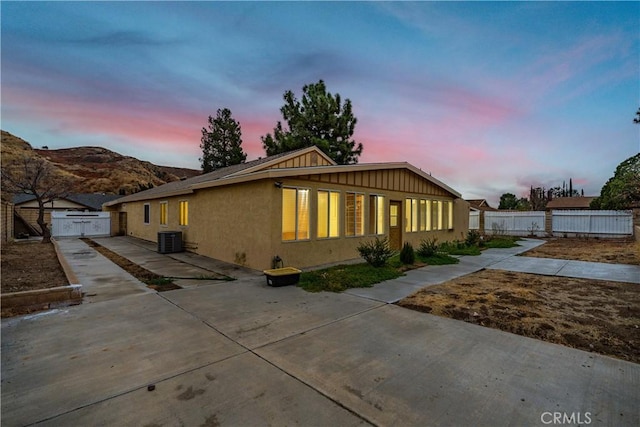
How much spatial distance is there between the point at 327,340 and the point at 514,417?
6.58ft

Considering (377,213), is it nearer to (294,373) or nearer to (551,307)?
(551,307)

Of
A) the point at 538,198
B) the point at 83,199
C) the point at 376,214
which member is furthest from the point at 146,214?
the point at 538,198

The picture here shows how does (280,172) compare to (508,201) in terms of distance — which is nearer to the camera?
(280,172)

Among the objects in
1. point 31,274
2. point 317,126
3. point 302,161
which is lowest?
point 31,274

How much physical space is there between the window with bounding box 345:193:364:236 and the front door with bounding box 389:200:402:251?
1.98 metres

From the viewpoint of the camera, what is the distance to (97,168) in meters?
70.4

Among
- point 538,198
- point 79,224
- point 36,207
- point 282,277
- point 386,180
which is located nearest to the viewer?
point 282,277

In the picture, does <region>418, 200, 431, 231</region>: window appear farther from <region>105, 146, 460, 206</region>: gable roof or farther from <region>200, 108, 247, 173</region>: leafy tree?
<region>200, 108, 247, 173</region>: leafy tree

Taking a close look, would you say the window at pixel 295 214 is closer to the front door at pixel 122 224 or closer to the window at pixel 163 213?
Result: the window at pixel 163 213

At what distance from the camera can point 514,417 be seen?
217cm

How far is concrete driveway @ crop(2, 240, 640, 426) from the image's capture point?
2217 mm

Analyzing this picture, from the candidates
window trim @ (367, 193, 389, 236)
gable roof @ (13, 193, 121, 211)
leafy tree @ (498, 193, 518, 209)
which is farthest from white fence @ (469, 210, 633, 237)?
gable roof @ (13, 193, 121, 211)

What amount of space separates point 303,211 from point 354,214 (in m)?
2.35

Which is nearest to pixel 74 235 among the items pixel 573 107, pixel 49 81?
pixel 49 81
